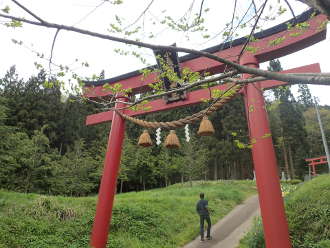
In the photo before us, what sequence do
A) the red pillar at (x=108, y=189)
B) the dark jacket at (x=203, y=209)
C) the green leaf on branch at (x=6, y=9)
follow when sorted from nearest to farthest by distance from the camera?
the green leaf on branch at (x=6, y=9) → the red pillar at (x=108, y=189) → the dark jacket at (x=203, y=209)

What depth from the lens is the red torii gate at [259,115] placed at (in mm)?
3723

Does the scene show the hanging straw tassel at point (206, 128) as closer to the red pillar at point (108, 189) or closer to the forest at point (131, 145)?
the red pillar at point (108, 189)

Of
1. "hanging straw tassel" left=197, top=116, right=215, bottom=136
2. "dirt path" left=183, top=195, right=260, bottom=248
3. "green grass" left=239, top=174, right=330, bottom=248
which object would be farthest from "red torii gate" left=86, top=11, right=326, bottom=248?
"dirt path" left=183, top=195, right=260, bottom=248

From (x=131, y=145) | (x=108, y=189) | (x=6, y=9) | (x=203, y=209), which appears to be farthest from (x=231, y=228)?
(x=131, y=145)

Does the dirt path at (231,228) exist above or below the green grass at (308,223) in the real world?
below

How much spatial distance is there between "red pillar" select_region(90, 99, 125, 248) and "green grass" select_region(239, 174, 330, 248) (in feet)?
10.2

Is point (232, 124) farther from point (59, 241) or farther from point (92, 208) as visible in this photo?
point (59, 241)

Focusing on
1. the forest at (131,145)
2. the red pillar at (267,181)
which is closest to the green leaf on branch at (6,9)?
the red pillar at (267,181)

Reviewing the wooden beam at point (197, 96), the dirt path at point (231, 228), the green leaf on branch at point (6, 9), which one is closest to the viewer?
the green leaf on branch at point (6, 9)

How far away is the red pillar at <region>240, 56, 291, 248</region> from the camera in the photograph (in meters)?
3.67

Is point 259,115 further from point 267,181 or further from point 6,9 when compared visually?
point 6,9

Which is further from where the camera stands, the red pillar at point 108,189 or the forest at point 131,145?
the forest at point 131,145

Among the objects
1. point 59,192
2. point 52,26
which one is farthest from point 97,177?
point 52,26

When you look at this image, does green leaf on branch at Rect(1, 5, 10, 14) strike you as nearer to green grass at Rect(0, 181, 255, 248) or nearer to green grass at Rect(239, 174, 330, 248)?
green grass at Rect(0, 181, 255, 248)
